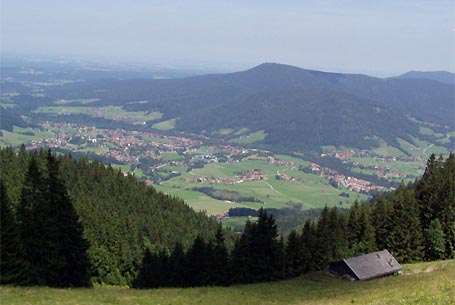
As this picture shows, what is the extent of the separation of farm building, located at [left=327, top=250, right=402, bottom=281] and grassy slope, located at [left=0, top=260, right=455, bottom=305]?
5.68 ft

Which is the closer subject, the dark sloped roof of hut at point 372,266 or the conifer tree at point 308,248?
the dark sloped roof of hut at point 372,266

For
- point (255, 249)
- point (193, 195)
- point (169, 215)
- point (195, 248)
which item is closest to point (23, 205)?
point (195, 248)

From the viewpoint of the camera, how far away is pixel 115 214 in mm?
73250

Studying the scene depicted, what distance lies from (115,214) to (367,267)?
41916 millimetres

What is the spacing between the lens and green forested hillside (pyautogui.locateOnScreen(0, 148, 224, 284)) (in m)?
57.4

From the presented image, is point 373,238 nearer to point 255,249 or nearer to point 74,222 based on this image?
point 255,249

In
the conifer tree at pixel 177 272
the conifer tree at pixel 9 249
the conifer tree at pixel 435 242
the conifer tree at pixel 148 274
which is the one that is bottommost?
the conifer tree at pixel 148 274

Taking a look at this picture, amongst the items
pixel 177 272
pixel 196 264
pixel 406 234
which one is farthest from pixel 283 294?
pixel 406 234

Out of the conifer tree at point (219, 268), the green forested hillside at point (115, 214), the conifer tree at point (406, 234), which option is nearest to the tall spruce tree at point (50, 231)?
the green forested hillside at point (115, 214)

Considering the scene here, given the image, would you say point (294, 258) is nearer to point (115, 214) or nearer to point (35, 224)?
point (35, 224)

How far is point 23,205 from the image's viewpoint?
37688 mm

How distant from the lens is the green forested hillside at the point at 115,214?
57438 mm

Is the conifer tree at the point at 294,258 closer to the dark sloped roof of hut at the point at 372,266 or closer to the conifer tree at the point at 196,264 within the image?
the dark sloped roof of hut at the point at 372,266

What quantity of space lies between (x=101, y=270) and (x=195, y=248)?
13.5 meters
